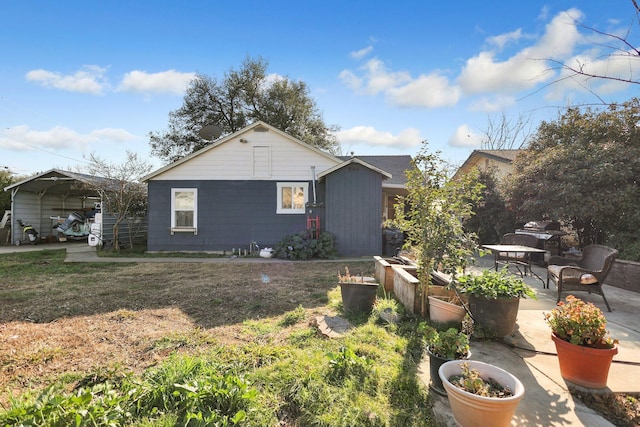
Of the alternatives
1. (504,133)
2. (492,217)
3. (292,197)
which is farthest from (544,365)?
(504,133)

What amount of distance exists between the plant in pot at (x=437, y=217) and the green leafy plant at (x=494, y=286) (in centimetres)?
17

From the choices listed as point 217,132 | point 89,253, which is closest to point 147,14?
point 217,132

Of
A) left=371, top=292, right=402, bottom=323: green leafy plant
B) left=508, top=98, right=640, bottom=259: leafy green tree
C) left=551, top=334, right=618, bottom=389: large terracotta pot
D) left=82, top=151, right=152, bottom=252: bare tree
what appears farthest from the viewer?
left=82, top=151, right=152, bottom=252: bare tree

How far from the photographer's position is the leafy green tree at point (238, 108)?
2038 centimetres

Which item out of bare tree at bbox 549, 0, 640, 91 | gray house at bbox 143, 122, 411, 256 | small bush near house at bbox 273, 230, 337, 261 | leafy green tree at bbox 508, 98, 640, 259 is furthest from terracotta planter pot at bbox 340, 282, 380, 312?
gray house at bbox 143, 122, 411, 256

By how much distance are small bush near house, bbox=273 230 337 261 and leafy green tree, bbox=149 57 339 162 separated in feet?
37.7

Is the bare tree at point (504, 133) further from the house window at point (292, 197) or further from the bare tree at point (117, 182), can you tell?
the bare tree at point (117, 182)

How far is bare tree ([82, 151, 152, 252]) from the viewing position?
11016mm

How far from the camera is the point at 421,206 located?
3725mm

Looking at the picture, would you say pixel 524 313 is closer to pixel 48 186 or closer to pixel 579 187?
pixel 579 187

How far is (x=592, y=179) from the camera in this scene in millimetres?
6777

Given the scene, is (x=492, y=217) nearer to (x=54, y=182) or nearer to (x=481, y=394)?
(x=481, y=394)

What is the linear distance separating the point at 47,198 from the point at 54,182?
216cm

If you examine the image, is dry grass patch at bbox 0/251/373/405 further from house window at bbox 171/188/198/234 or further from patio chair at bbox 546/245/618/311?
patio chair at bbox 546/245/618/311
